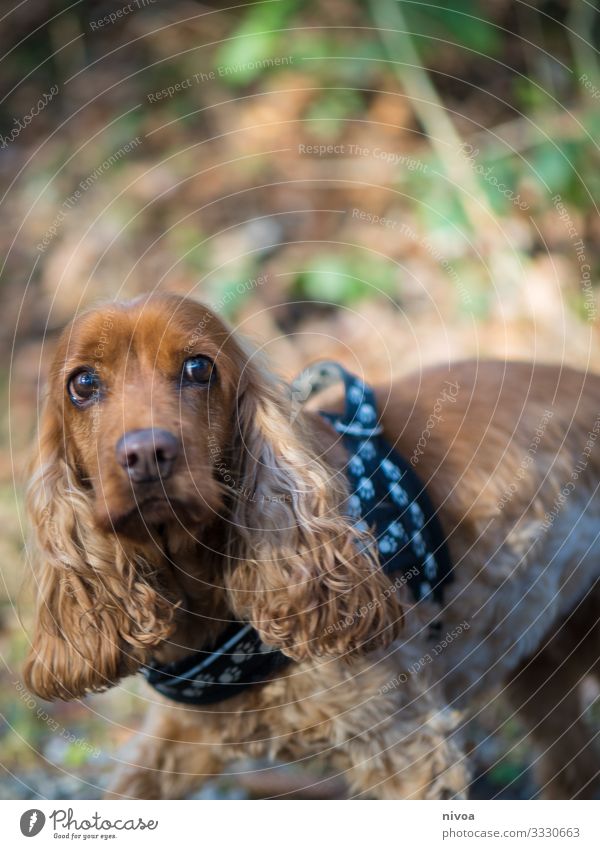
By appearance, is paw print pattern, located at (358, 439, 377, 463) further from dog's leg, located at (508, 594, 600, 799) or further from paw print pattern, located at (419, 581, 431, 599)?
dog's leg, located at (508, 594, 600, 799)

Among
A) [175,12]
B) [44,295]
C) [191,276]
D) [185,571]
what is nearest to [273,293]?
[191,276]

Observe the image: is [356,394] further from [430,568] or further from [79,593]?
[79,593]

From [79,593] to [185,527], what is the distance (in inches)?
18.1

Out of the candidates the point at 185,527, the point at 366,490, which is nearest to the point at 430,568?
the point at 366,490

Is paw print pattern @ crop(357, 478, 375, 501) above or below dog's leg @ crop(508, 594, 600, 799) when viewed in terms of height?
above

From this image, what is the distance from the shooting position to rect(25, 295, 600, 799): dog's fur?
2764 millimetres

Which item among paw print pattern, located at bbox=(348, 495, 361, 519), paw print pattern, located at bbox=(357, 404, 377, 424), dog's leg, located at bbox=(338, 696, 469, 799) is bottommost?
dog's leg, located at bbox=(338, 696, 469, 799)

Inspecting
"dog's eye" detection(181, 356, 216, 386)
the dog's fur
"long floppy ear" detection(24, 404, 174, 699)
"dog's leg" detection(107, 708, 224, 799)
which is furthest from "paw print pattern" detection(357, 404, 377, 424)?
"dog's leg" detection(107, 708, 224, 799)

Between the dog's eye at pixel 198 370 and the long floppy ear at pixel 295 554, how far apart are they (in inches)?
8.2

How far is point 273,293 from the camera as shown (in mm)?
7090

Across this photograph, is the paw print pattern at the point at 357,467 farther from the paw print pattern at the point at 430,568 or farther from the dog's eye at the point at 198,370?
the dog's eye at the point at 198,370

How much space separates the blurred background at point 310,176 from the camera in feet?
21.8
